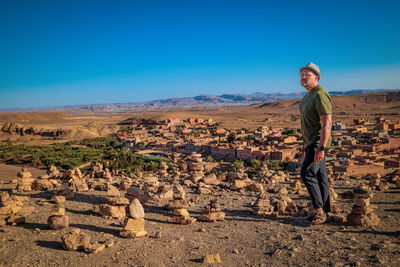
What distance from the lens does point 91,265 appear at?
13.0ft

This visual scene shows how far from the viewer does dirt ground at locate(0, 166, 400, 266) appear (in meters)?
3.95

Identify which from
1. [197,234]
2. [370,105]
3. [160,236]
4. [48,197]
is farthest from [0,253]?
[370,105]

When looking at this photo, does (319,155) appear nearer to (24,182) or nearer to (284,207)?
(284,207)

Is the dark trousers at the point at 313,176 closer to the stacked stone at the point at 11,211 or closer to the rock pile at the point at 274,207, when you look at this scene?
the rock pile at the point at 274,207

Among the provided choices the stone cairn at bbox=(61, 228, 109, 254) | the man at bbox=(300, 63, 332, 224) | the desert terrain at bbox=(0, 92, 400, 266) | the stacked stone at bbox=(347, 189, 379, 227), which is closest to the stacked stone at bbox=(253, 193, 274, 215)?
the desert terrain at bbox=(0, 92, 400, 266)

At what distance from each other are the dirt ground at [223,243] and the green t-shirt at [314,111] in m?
1.48

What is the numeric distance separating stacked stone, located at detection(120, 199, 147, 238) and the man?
9.07 ft

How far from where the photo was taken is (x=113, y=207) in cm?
602

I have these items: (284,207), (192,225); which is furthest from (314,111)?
(192,225)

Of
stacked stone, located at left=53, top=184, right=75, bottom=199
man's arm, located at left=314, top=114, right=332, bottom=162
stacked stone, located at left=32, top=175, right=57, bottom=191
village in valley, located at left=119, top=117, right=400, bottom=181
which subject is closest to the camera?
man's arm, located at left=314, top=114, right=332, bottom=162

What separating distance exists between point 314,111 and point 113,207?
4190 mm

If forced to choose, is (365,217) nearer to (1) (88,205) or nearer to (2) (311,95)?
(2) (311,95)

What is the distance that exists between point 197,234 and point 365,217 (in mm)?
2821

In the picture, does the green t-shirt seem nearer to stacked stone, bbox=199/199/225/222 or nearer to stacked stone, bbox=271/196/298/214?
stacked stone, bbox=271/196/298/214
